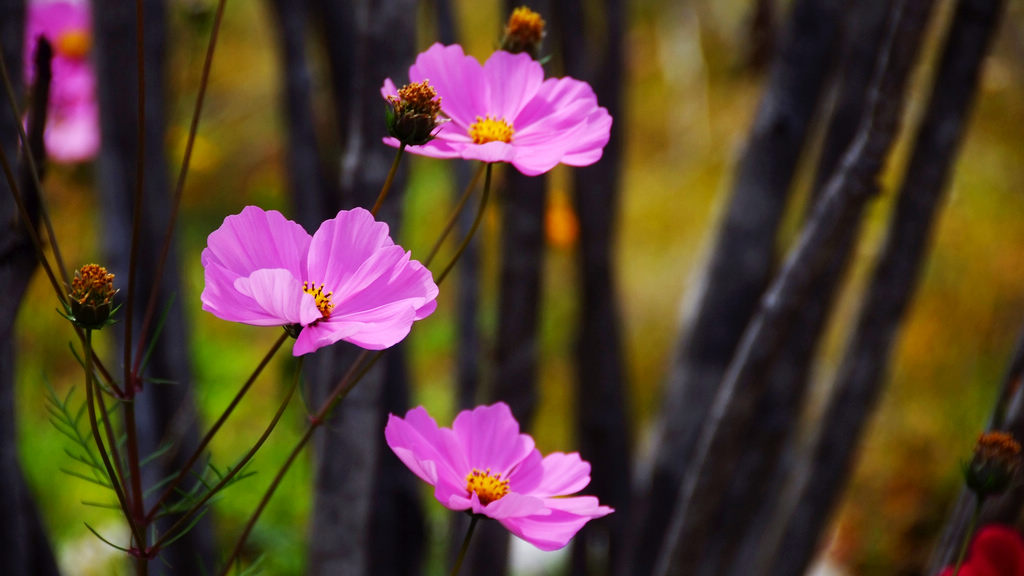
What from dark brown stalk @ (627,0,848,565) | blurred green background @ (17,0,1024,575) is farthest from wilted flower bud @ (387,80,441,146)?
blurred green background @ (17,0,1024,575)

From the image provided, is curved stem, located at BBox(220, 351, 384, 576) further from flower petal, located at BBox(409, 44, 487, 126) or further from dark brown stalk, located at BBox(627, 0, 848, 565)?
dark brown stalk, located at BBox(627, 0, 848, 565)

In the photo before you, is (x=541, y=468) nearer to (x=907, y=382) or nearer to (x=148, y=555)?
(x=148, y=555)

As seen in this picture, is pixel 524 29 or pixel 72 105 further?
pixel 72 105

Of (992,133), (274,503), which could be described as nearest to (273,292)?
(274,503)

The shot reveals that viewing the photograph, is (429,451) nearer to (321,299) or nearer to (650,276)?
(321,299)

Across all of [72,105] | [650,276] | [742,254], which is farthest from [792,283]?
[650,276]

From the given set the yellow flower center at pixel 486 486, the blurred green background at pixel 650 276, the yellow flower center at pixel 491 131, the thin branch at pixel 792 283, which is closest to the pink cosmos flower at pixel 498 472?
the yellow flower center at pixel 486 486

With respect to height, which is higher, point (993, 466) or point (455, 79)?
point (455, 79)
